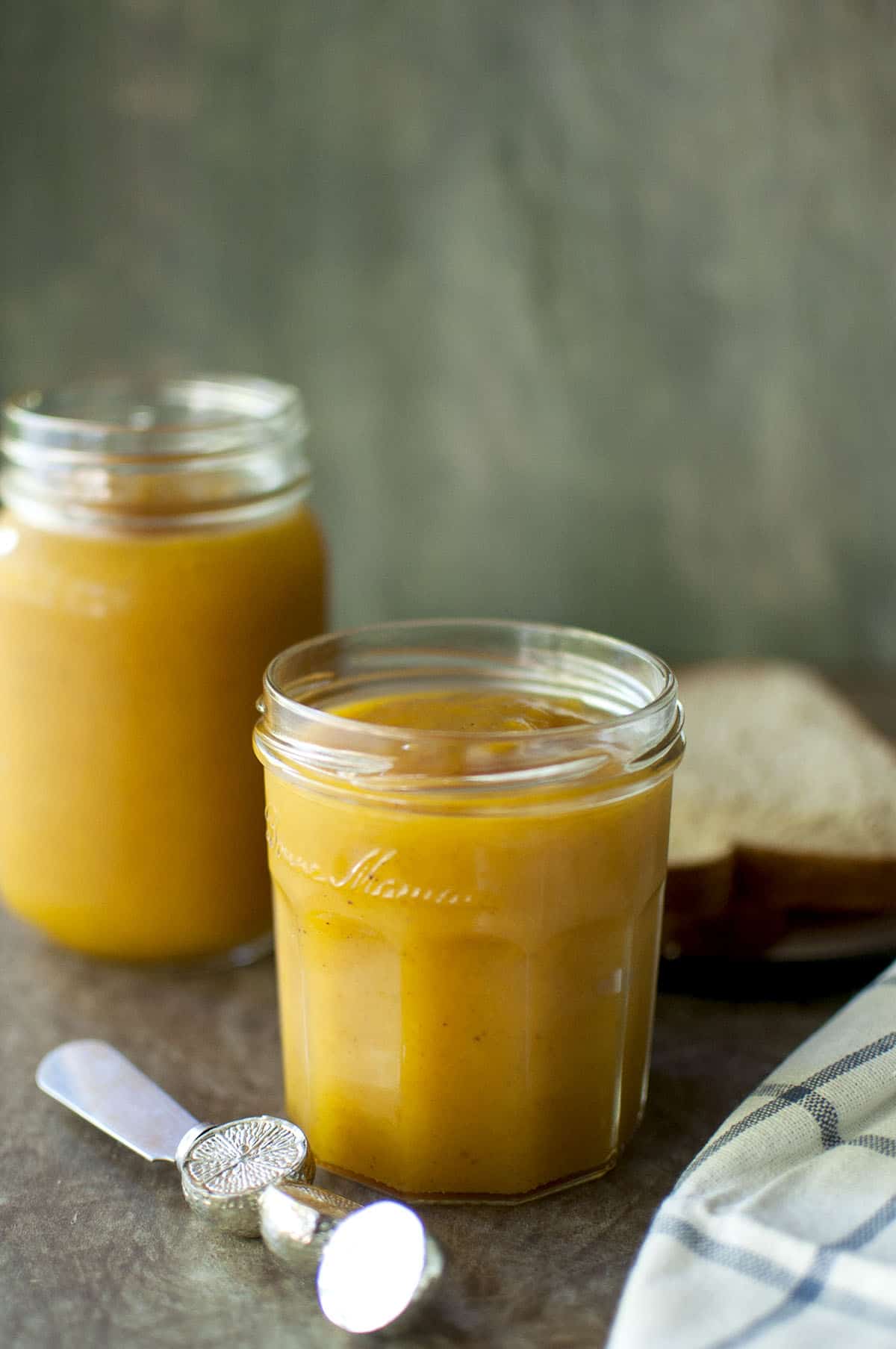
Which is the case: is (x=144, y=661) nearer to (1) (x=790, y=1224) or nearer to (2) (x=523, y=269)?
(1) (x=790, y=1224)

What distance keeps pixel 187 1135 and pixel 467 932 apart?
10.0 inches

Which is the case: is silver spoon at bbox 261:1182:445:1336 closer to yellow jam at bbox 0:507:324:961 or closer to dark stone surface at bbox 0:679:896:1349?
dark stone surface at bbox 0:679:896:1349

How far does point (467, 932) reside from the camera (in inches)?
35.3

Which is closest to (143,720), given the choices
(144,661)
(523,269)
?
(144,661)

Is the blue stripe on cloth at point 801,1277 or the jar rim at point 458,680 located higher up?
the jar rim at point 458,680

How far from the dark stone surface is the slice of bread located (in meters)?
0.07

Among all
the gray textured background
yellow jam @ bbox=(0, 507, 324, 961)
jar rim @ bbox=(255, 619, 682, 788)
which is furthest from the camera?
the gray textured background

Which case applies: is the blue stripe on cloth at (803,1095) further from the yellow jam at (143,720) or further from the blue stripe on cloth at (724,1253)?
the yellow jam at (143,720)

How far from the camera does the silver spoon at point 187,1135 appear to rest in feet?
2.95

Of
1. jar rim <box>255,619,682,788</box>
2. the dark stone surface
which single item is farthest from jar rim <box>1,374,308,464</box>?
the dark stone surface

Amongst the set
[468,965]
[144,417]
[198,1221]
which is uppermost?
[144,417]

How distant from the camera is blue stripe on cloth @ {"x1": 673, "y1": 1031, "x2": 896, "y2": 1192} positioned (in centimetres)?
90

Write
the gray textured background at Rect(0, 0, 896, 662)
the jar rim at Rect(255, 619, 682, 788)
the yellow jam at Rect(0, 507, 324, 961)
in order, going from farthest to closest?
the gray textured background at Rect(0, 0, 896, 662), the yellow jam at Rect(0, 507, 324, 961), the jar rim at Rect(255, 619, 682, 788)

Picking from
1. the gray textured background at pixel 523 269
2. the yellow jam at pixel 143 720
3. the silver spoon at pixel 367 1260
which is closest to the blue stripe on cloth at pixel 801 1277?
the silver spoon at pixel 367 1260
